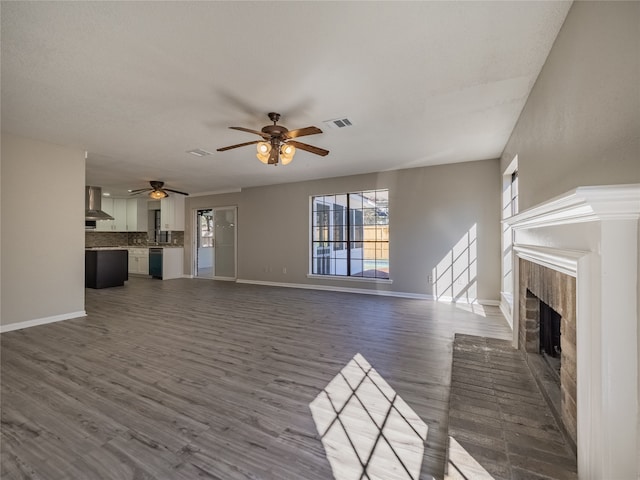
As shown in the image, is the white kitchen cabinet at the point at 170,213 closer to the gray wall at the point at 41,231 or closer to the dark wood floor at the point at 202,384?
the gray wall at the point at 41,231

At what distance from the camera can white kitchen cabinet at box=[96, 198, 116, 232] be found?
8.71 meters

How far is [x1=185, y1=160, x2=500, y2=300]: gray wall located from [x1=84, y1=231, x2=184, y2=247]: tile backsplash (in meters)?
3.06

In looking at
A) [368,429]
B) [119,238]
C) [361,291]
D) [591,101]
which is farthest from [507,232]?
[119,238]

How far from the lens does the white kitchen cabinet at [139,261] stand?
8792mm

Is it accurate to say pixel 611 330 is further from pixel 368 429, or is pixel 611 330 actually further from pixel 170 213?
pixel 170 213

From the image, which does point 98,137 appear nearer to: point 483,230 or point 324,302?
point 324,302

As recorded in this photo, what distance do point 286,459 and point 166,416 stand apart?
2.99 ft

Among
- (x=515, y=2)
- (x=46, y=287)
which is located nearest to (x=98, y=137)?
(x=46, y=287)

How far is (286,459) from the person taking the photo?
1.53 meters

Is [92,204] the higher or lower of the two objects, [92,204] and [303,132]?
the lower

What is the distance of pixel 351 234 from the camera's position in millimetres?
6391

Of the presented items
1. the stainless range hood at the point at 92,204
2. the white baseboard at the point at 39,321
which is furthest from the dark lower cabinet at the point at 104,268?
the white baseboard at the point at 39,321

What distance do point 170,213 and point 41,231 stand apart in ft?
15.1

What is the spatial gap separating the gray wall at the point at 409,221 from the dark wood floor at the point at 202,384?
1126 millimetres
